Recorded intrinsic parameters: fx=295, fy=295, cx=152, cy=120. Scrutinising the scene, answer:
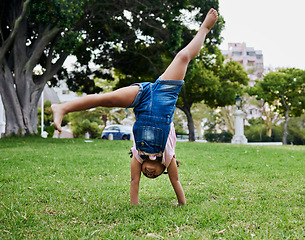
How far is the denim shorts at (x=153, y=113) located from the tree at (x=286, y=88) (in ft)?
86.7

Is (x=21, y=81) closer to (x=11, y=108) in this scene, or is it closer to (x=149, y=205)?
(x=11, y=108)

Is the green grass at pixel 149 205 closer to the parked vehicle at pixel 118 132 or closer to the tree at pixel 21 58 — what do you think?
the tree at pixel 21 58

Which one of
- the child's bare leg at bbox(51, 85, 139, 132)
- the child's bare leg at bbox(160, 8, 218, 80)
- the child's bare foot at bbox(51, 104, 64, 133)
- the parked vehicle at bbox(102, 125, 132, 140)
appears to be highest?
the child's bare leg at bbox(160, 8, 218, 80)

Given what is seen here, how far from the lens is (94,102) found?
2.80 m

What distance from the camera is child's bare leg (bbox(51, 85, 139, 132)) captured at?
2723mm

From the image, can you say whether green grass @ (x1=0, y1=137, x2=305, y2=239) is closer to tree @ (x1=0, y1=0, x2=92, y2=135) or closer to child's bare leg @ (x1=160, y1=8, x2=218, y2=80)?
child's bare leg @ (x1=160, y1=8, x2=218, y2=80)

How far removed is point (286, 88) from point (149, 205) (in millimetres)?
27397

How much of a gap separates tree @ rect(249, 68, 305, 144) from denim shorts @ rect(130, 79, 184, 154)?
26.4 m

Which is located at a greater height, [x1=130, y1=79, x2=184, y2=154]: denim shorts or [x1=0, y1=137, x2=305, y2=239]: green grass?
[x1=130, y1=79, x2=184, y2=154]: denim shorts

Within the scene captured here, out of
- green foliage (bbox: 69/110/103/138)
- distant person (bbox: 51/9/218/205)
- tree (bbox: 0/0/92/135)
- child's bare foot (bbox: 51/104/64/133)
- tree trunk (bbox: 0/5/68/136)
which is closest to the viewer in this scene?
child's bare foot (bbox: 51/104/64/133)

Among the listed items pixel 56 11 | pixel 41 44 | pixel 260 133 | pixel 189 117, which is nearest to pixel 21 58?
pixel 41 44

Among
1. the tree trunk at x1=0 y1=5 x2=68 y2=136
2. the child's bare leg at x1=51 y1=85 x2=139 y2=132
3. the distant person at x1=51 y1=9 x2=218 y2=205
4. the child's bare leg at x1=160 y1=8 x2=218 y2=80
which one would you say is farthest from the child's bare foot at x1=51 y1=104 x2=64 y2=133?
the tree trunk at x1=0 y1=5 x2=68 y2=136

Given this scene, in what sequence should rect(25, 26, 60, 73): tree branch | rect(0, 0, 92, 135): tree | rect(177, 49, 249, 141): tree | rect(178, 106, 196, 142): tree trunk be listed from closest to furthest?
1. rect(0, 0, 92, 135): tree
2. rect(25, 26, 60, 73): tree branch
3. rect(177, 49, 249, 141): tree
4. rect(178, 106, 196, 142): tree trunk

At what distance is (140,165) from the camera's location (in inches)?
133
